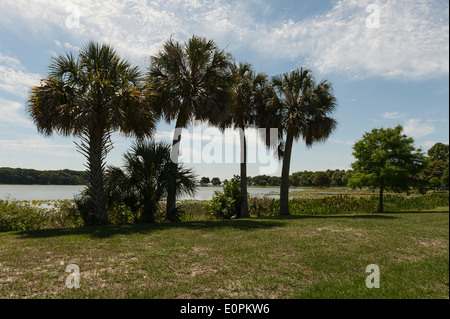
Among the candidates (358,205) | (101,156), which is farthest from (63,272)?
(358,205)

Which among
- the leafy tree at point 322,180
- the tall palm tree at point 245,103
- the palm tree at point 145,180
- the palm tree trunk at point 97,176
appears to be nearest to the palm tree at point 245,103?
the tall palm tree at point 245,103

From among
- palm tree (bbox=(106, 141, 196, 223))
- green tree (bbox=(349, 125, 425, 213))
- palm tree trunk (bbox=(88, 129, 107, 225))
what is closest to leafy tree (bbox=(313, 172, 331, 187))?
green tree (bbox=(349, 125, 425, 213))

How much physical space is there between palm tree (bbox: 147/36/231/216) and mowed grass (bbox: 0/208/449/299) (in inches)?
270

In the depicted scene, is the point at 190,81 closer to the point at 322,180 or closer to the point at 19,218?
the point at 19,218

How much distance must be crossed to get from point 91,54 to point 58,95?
2.41 m

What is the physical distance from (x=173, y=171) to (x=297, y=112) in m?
9.28

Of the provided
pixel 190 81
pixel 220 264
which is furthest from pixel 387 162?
pixel 220 264

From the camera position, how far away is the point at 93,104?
10969 millimetres

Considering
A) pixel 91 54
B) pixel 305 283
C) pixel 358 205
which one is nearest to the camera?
pixel 305 283

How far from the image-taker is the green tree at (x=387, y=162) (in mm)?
18859

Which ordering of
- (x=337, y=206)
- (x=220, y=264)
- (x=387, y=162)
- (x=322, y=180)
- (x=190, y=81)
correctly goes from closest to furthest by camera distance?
1. (x=220, y=264)
2. (x=190, y=81)
3. (x=387, y=162)
4. (x=337, y=206)
5. (x=322, y=180)

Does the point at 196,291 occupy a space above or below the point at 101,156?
below
